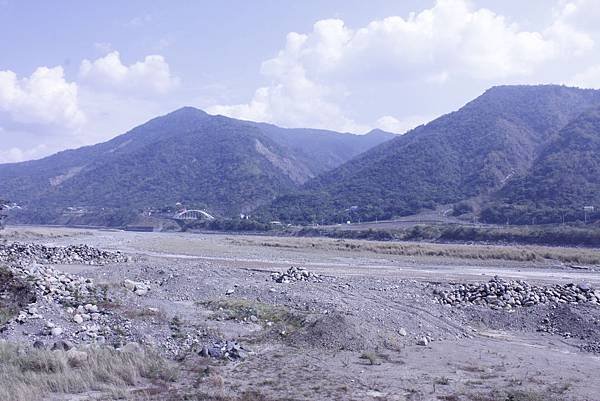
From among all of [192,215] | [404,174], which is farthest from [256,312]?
[192,215]

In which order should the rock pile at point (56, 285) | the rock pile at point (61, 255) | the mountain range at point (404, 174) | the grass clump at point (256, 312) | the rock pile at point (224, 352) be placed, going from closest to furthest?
1. the rock pile at point (224, 352)
2. the rock pile at point (56, 285)
3. the grass clump at point (256, 312)
4. the rock pile at point (61, 255)
5. the mountain range at point (404, 174)

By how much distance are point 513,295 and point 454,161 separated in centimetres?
9453

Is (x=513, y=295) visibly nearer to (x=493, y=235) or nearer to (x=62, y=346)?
(x=62, y=346)

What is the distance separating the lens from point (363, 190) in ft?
384

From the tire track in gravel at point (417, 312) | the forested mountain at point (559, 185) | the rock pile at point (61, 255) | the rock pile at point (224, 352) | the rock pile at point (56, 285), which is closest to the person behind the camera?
the rock pile at point (224, 352)

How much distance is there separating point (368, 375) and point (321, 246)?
47114 millimetres

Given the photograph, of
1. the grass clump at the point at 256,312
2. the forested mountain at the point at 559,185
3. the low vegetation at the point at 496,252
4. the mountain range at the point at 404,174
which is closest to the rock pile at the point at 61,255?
the grass clump at the point at 256,312

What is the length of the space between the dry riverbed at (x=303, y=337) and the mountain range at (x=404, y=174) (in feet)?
177

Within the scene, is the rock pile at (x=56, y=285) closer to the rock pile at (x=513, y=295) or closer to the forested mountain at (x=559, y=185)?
the rock pile at (x=513, y=295)

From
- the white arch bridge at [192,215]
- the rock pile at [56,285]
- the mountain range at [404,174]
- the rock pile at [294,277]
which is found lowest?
the rock pile at [294,277]

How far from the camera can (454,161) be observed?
112625 millimetres

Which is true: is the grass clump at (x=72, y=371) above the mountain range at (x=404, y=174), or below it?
below

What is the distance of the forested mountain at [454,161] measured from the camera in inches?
3954

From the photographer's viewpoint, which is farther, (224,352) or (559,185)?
(559,185)
